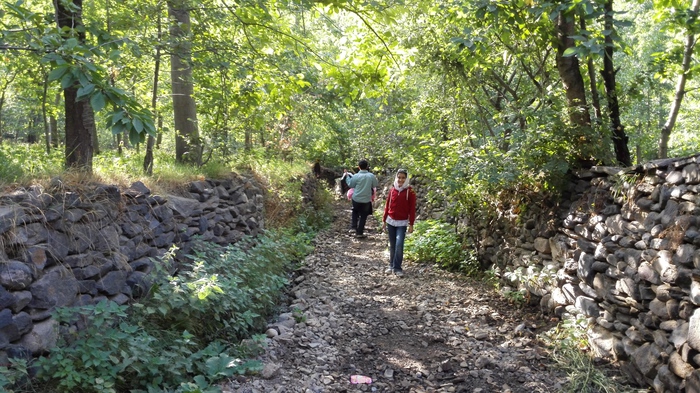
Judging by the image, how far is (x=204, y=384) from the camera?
3496mm

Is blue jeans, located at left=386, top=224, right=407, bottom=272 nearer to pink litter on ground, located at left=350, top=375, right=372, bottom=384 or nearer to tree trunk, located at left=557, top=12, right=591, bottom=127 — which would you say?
tree trunk, located at left=557, top=12, right=591, bottom=127

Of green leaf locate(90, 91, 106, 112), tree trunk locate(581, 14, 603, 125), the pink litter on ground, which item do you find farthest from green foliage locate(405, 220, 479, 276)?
green leaf locate(90, 91, 106, 112)

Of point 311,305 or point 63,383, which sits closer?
point 63,383

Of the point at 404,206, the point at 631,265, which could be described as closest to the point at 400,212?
the point at 404,206

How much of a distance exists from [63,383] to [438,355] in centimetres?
330

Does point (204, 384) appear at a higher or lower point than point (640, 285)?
lower

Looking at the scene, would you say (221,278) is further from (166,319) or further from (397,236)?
(397,236)

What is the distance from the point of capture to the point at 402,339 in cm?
512

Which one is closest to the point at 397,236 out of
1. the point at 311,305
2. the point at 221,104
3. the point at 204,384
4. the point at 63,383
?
the point at 311,305

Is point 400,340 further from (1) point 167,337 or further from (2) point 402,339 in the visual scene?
(1) point 167,337

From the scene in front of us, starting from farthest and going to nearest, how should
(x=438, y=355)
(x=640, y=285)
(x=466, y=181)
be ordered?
(x=466, y=181), (x=438, y=355), (x=640, y=285)

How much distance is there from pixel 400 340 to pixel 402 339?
0.12 feet

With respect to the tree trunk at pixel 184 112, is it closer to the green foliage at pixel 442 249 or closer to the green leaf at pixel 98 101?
the green foliage at pixel 442 249

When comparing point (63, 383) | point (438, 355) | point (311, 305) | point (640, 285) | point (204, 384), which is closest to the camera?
point (63, 383)
